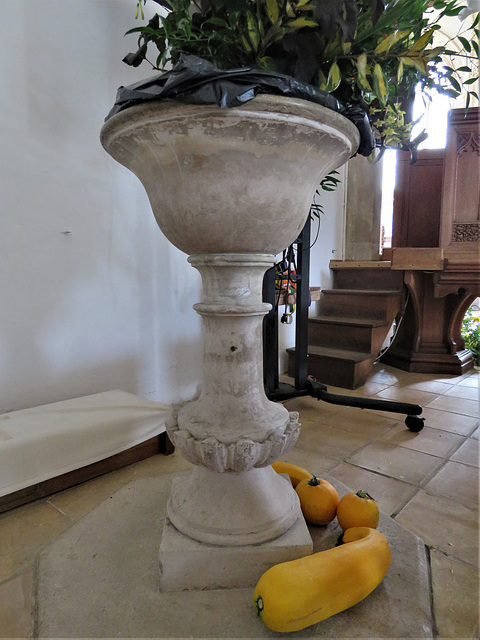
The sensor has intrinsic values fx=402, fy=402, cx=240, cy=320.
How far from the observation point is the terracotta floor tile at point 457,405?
2043 millimetres

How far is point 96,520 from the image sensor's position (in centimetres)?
109

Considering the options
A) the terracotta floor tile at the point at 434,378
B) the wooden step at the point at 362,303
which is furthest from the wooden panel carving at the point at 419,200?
the terracotta floor tile at the point at 434,378

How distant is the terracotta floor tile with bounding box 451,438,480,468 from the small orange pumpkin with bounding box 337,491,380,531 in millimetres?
719

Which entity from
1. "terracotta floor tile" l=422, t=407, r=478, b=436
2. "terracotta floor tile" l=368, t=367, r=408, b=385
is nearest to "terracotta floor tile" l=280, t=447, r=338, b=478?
"terracotta floor tile" l=422, t=407, r=478, b=436

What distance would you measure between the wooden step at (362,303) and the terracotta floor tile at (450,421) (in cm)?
Answer: 95

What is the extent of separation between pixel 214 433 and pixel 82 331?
3.12 feet

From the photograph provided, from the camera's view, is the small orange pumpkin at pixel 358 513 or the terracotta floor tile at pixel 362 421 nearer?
the small orange pumpkin at pixel 358 513

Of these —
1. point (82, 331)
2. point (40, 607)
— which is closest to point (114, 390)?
point (82, 331)

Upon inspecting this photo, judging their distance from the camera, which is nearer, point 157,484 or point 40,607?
point 40,607

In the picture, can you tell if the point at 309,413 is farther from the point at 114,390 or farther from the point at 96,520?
the point at 96,520

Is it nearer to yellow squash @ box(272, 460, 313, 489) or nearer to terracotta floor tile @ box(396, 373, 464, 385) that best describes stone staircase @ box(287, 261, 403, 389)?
terracotta floor tile @ box(396, 373, 464, 385)

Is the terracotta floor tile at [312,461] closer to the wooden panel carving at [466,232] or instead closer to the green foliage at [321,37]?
the green foliage at [321,37]

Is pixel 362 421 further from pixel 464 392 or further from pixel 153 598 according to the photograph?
pixel 153 598

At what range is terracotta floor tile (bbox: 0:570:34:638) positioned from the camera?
0.77 m
